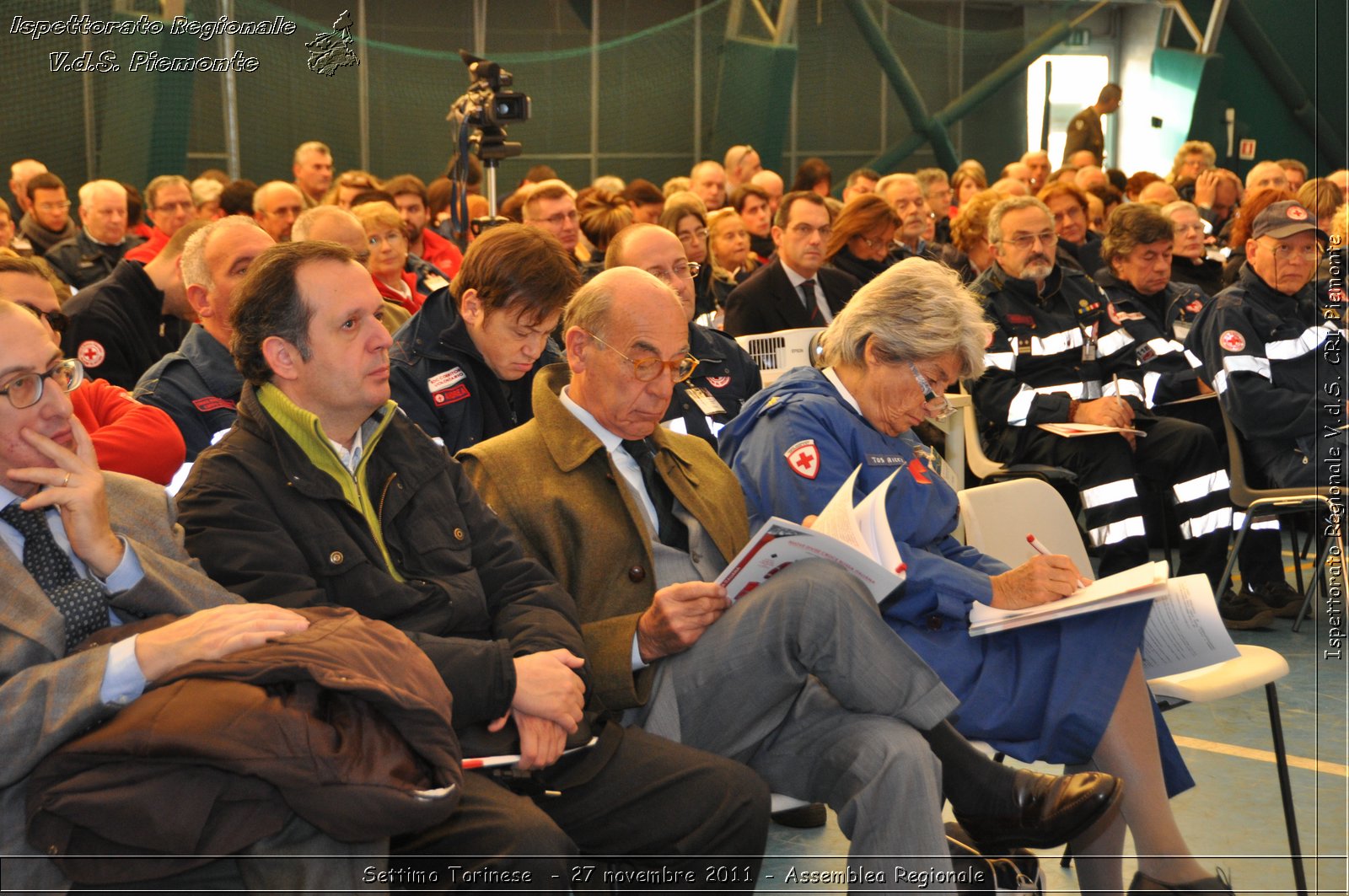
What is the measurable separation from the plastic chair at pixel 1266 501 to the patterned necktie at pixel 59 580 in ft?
13.1

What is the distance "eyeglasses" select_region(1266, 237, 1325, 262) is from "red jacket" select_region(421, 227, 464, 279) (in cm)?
390

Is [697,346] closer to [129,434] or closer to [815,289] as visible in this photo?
[129,434]

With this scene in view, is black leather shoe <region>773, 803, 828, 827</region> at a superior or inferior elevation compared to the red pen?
inferior

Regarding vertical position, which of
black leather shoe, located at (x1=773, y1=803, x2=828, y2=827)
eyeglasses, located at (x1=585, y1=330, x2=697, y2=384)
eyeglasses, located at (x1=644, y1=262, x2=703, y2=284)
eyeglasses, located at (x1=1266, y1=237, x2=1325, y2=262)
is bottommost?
black leather shoe, located at (x1=773, y1=803, x2=828, y2=827)

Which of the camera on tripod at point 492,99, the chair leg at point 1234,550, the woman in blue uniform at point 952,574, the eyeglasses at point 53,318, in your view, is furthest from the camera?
the camera on tripod at point 492,99

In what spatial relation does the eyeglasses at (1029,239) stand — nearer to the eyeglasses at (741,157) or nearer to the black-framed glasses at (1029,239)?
the black-framed glasses at (1029,239)

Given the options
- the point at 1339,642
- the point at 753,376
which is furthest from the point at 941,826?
the point at 1339,642

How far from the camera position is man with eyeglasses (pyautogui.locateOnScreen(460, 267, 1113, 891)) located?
2.13 metres

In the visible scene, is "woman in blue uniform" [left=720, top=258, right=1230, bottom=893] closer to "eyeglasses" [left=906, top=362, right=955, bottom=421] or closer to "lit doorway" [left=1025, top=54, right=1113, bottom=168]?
"eyeglasses" [left=906, top=362, right=955, bottom=421]

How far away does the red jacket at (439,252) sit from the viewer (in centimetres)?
693

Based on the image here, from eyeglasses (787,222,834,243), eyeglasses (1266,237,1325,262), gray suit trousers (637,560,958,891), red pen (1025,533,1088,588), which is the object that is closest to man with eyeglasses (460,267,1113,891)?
gray suit trousers (637,560,958,891)

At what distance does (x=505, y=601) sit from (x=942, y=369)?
1.06m

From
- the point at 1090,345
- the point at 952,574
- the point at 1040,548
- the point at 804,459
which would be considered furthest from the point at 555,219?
the point at 952,574

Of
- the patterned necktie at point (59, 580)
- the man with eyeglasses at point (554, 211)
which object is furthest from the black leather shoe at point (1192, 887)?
the man with eyeglasses at point (554, 211)
